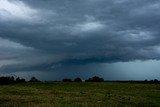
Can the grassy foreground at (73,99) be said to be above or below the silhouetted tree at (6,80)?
below

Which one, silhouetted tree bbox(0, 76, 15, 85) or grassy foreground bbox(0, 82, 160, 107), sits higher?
silhouetted tree bbox(0, 76, 15, 85)

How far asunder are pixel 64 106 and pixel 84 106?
6.19 ft

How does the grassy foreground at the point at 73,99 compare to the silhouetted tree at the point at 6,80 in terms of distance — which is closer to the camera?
the grassy foreground at the point at 73,99

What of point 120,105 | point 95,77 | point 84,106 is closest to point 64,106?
point 84,106

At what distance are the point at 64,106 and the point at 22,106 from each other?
3.93 m

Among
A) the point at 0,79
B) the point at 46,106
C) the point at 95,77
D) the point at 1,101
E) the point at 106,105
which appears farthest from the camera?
the point at 95,77

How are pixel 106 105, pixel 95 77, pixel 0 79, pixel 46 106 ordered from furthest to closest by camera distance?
pixel 95 77
pixel 0 79
pixel 106 105
pixel 46 106

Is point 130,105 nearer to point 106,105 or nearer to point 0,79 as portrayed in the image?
point 106,105

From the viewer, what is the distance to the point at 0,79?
11988 cm

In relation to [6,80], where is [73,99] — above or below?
below

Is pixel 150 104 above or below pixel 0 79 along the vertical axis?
below

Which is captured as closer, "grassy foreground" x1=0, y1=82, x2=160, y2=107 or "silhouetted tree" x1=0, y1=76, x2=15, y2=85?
"grassy foreground" x1=0, y1=82, x2=160, y2=107

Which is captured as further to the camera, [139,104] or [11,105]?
[139,104]

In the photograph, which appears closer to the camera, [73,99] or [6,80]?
[73,99]
